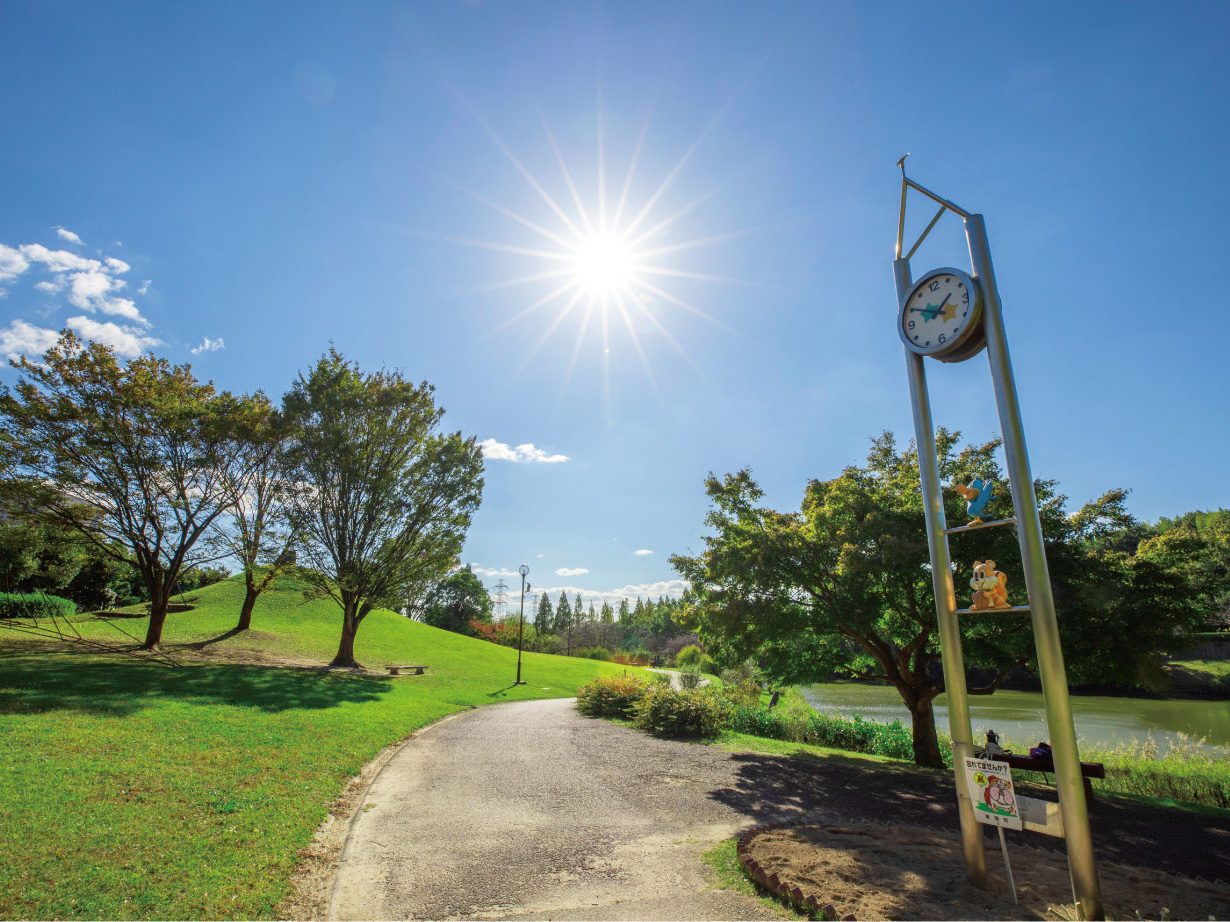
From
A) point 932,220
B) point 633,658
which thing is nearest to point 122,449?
point 932,220

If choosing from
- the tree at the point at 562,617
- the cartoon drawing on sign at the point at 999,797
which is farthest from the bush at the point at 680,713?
the tree at the point at 562,617

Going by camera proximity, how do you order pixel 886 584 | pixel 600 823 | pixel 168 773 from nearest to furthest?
pixel 600 823
pixel 168 773
pixel 886 584

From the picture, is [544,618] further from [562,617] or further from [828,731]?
[828,731]

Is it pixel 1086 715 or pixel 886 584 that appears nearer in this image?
pixel 886 584

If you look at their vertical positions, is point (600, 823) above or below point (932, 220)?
below

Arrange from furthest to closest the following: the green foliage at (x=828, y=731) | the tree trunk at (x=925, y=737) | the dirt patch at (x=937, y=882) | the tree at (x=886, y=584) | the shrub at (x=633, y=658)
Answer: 1. the shrub at (x=633, y=658)
2. the green foliage at (x=828, y=731)
3. the tree trunk at (x=925, y=737)
4. the tree at (x=886, y=584)
5. the dirt patch at (x=937, y=882)

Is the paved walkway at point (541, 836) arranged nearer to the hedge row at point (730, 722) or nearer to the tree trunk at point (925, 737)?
the hedge row at point (730, 722)

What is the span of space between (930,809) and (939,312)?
7.08 m

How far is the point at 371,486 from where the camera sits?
25438mm

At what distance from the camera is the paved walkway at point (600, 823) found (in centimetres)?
499

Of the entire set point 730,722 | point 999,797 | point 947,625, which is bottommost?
point 730,722

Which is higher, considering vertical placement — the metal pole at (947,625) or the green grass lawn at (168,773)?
the metal pole at (947,625)

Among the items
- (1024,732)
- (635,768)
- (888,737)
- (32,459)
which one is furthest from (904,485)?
(32,459)

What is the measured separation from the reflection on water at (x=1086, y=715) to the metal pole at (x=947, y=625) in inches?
521
